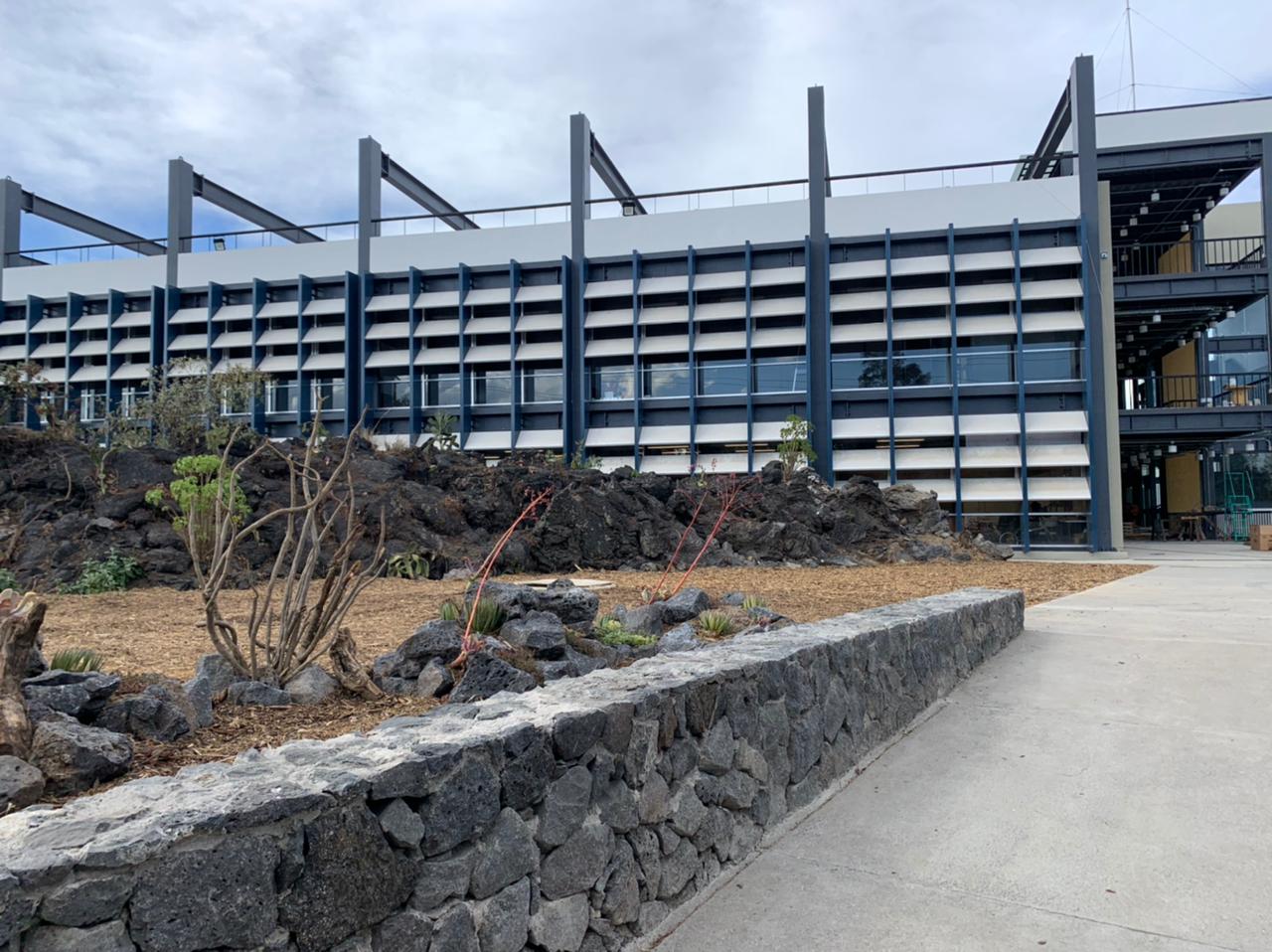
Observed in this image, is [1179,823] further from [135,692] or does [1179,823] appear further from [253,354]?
[253,354]

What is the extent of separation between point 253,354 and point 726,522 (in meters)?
27.6

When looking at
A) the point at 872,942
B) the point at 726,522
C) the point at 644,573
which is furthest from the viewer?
the point at 726,522

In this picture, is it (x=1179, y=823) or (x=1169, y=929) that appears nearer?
(x=1169, y=929)

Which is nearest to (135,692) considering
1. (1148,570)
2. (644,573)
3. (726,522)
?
(644,573)

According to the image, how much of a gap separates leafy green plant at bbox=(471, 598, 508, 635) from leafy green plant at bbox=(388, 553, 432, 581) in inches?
367

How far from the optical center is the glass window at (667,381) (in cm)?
3606

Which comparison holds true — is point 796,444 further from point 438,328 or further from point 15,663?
point 15,663

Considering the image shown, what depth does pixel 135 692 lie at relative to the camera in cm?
443

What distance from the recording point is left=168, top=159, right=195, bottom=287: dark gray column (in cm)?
4022

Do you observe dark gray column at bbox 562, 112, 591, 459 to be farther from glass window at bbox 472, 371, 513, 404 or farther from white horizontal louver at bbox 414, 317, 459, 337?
white horizontal louver at bbox 414, 317, 459, 337

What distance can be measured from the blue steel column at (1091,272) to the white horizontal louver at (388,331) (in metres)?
27.9

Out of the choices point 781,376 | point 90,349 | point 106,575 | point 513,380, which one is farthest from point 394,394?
point 106,575

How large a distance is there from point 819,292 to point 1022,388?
868 centimetres

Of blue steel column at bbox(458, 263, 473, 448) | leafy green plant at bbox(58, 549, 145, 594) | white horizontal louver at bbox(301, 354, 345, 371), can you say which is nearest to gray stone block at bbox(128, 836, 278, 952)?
leafy green plant at bbox(58, 549, 145, 594)
